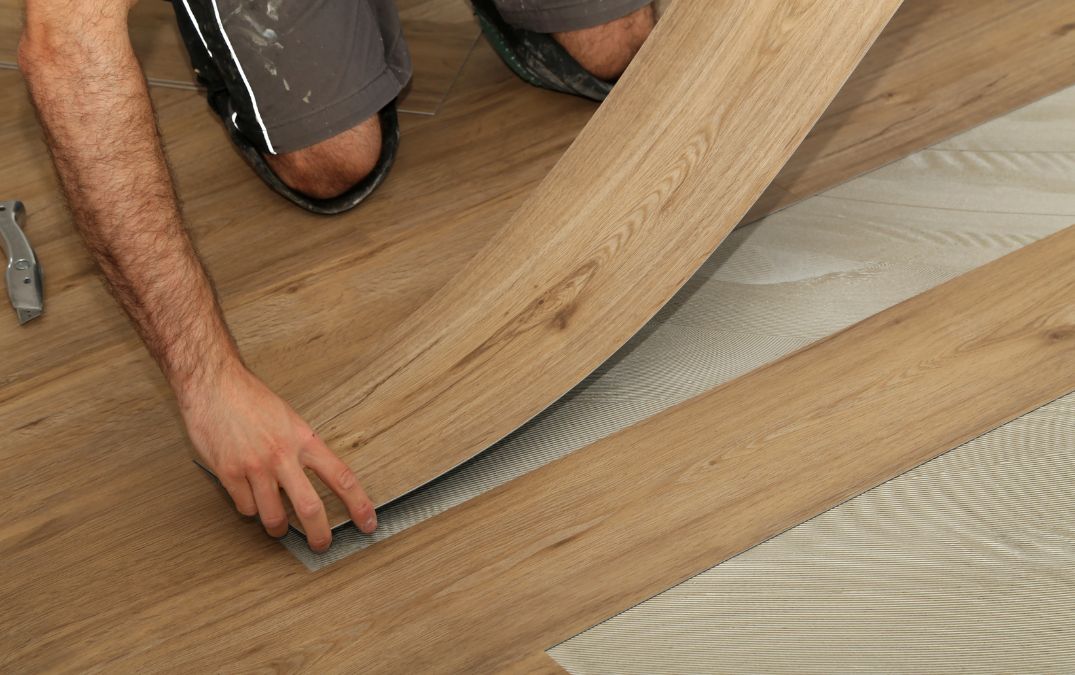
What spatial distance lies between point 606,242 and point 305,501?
412mm

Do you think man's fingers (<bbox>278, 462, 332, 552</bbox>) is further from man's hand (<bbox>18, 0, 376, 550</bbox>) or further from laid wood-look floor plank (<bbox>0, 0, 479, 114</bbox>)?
laid wood-look floor plank (<bbox>0, 0, 479, 114</bbox>)

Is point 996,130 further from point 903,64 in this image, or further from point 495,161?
point 495,161

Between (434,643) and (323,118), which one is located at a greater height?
(434,643)

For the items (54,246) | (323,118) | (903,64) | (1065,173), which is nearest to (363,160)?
(323,118)

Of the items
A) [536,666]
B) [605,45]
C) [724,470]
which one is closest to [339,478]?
[536,666]

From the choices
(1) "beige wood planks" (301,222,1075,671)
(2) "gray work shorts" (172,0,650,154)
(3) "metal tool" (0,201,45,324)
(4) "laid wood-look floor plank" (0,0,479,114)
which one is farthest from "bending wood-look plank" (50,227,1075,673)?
(4) "laid wood-look floor plank" (0,0,479,114)

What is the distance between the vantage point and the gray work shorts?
164cm

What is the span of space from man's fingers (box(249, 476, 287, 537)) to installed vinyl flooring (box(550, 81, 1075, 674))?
0.26 m

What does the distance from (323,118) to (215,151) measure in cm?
25

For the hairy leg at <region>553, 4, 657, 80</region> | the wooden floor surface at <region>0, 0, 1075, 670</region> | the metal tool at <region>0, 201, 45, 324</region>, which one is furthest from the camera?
the hairy leg at <region>553, 4, 657, 80</region>

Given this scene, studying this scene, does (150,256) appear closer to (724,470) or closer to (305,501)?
(305,501)

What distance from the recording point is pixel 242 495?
3.55 ft

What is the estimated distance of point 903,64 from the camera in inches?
71.1

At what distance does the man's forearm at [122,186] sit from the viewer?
1.09 m
